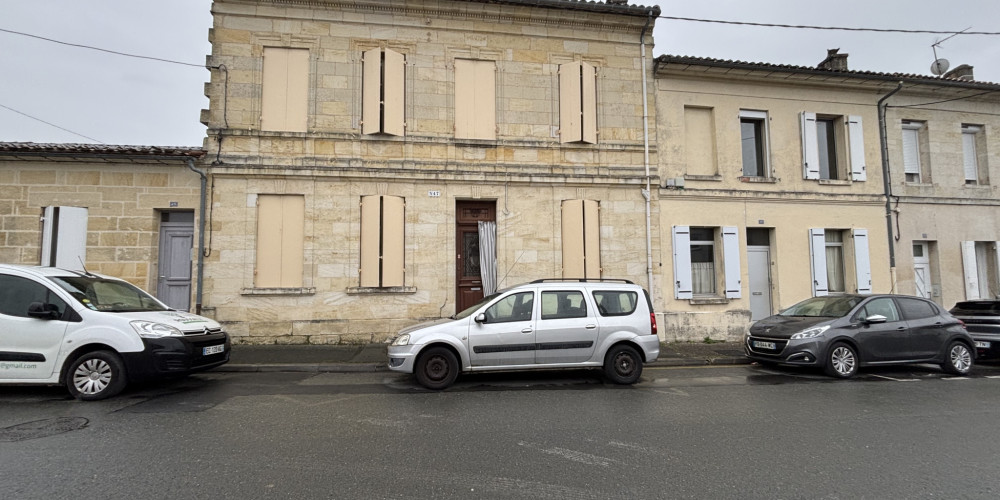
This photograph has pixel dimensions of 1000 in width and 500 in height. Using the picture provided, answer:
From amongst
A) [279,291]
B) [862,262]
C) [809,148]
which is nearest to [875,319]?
[862,262]

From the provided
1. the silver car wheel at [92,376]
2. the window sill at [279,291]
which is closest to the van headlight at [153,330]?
the silver car wheel at [92,376]

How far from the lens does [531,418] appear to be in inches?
202

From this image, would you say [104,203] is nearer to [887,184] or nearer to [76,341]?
[76,341]

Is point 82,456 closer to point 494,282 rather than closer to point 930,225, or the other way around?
point 494,282

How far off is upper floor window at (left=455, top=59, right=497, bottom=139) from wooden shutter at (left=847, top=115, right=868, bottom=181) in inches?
381

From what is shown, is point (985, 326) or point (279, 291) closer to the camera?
point (985, 326)

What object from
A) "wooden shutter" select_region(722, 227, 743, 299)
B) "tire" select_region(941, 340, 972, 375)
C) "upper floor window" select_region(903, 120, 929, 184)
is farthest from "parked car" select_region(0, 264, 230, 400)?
"upper floor window" select_region(903, 120, 929, 184)

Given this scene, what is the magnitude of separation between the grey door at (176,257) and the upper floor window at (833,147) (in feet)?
50.0

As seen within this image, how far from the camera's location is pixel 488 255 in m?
10.9

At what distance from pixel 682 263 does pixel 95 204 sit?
13197 millimetres

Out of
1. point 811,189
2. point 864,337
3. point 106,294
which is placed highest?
point 811,189

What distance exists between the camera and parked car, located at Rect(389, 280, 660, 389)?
667 cm

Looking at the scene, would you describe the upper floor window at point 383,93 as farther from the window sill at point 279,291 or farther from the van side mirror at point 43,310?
the van side mirror at point 43,310

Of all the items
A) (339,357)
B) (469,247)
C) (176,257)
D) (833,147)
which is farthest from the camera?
(833,147)
